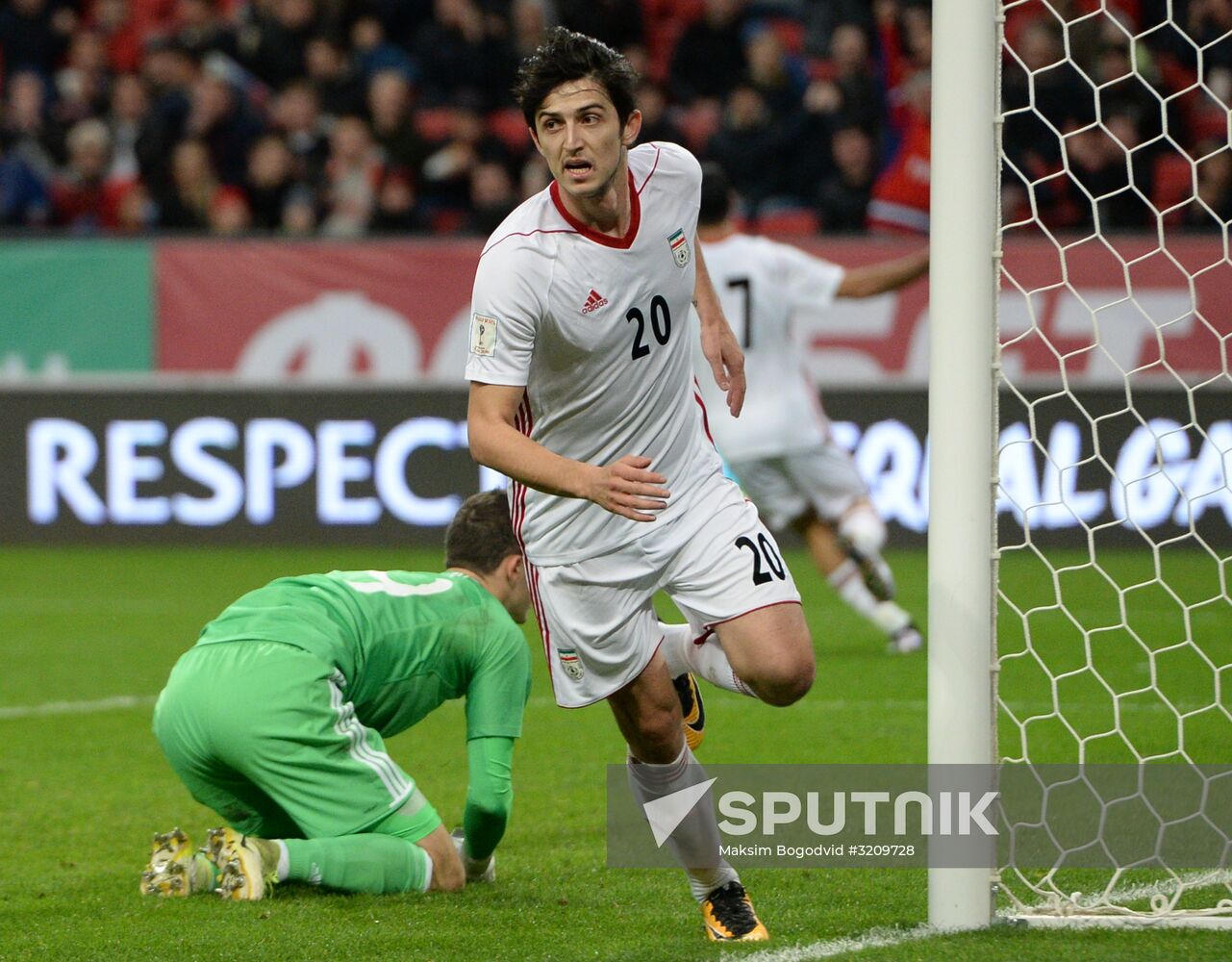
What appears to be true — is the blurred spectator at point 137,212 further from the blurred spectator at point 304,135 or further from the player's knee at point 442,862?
the player's knee at point 442,862

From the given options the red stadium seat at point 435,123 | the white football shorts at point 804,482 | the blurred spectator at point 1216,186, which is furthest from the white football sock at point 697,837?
the red stadium seat at point 435,123

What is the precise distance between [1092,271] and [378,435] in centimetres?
475

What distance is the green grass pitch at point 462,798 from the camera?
148 inches

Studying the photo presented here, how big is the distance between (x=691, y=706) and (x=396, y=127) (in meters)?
10.0

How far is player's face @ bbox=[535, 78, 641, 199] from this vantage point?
377cm

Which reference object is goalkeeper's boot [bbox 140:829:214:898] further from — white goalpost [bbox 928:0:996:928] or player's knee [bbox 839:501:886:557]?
player's knee [bbox 839:501:886:557]

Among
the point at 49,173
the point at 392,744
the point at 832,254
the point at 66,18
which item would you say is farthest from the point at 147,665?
the point at 66,18

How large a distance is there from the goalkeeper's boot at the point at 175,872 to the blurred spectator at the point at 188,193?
991cm

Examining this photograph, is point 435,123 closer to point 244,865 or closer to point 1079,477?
point 1079,477

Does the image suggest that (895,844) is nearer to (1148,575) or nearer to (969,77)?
(969,77)

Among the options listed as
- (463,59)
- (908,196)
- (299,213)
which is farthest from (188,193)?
(908,196)

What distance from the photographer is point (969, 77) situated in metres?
3.62

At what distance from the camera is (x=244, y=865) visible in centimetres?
416
